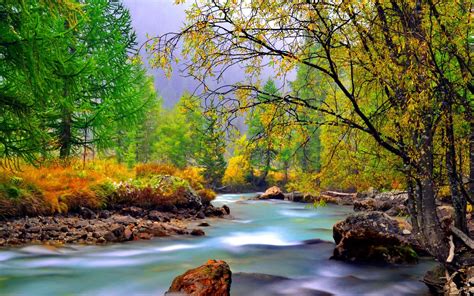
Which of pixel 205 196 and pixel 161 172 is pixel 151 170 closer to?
pixel 161 172

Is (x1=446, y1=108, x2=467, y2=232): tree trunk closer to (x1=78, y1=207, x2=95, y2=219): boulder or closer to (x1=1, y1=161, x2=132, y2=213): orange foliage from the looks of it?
(x1=78, y1=207, x2=95, y2=219): boulder

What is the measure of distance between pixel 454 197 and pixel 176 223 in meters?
9.35

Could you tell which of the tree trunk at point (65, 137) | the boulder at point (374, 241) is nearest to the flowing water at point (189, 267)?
the boulder at point (374, 241)

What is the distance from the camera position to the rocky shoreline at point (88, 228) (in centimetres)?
1006

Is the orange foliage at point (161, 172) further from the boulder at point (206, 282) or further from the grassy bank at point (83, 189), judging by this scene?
the boulder at point (206, 282)

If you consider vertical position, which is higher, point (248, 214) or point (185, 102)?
point (185, 102)

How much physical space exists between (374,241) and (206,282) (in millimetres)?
5278

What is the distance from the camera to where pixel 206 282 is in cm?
523

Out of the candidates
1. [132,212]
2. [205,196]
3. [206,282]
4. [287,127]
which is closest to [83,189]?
[132,212]

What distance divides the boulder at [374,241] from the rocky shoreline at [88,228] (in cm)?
467

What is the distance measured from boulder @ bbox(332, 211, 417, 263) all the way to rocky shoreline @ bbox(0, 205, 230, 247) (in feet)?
15.3

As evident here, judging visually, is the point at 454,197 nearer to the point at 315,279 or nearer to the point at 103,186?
the point at 315,279

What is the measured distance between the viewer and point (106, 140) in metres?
18.9

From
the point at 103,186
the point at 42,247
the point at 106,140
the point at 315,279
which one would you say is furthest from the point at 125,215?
the point at 315,279
